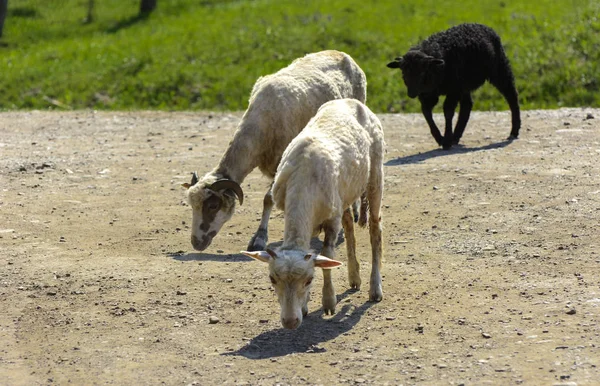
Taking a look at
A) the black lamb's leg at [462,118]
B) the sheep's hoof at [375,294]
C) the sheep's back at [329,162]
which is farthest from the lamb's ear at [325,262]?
the black lamb's leg at [462,118]

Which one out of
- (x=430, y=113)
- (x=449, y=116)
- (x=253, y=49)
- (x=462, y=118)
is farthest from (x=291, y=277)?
(x=253, y=49)

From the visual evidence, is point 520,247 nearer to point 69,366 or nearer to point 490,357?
point 490,357

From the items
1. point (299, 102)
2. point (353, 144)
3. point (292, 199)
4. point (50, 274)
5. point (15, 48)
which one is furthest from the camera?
point (15, 48)

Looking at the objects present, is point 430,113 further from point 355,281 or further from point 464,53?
point 355,281

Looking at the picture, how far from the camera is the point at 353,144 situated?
7.88 meters

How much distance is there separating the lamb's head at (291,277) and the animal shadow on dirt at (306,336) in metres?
0.28

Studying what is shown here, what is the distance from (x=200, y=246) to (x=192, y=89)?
1131 cm

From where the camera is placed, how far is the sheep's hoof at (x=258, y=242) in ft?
32.8

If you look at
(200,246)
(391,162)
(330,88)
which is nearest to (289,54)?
(391,162)

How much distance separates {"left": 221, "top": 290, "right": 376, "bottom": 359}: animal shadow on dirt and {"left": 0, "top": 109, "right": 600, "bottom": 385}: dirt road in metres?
0.02

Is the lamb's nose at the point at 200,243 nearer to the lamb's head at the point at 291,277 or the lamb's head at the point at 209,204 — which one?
the lamb's head at the point at 209,204

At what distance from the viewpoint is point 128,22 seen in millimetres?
28438

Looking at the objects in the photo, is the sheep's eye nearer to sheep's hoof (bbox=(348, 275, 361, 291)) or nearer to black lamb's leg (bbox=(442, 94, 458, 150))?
sheep's hoof (bbox=(348, 275, 361, 291))

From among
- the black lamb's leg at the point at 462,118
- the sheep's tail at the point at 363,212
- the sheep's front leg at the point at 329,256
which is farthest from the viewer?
the black lamb's leg at the point at 462,118
